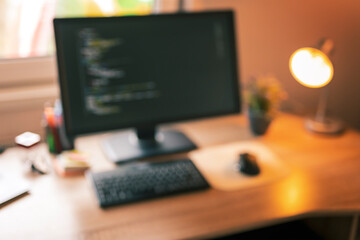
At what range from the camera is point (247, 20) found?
6.20 feet

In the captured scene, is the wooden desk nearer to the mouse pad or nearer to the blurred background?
the mouse pad

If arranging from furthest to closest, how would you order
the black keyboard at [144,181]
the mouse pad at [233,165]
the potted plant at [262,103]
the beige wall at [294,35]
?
the beige wall at [294,35]
the potted plant at [262,103]
the mouse pad at [233,165]
the black keyboard at [144,181]

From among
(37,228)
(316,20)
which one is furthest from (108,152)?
(316,20)

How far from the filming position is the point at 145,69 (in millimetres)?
1412

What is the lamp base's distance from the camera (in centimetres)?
167

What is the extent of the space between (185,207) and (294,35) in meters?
1.16

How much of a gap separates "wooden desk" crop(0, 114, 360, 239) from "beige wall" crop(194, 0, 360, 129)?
60cm

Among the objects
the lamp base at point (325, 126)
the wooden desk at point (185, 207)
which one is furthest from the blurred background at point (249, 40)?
the wooden desk at point (185, 207)

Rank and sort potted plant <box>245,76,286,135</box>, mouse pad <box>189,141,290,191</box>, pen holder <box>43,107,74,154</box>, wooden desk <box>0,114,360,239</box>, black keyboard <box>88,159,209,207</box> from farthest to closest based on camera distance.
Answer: potted plant <box>245,76,286,135</box>
pen holder <box>43,107,74,154</box>
mouse pad <box>189,141,290,191</box>
black keyboard <box>88,159,209,207</box>
wooden desk <box>0,114,360,239</box>

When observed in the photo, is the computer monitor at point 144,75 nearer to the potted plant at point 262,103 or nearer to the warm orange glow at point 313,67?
the potted plant at point 262,103

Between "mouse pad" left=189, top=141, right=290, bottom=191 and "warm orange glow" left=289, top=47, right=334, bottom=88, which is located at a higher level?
"warm orange glow" left=289, top=47, right=334, bottom=88

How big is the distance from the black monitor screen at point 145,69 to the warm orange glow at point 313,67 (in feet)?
0.84

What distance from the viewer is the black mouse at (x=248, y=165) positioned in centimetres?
137

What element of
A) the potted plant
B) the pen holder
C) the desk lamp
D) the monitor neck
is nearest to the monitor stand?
the monitor neck
